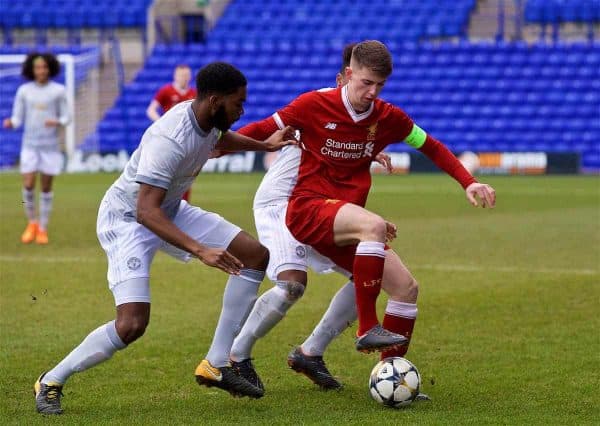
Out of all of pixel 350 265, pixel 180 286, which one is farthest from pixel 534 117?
pixel 350 265

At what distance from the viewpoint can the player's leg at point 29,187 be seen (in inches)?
585

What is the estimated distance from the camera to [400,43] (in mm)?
33906

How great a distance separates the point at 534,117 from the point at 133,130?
36.7ft

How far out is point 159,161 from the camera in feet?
19.1

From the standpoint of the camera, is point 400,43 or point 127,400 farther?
point 400,43

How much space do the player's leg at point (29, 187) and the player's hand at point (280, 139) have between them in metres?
8.47

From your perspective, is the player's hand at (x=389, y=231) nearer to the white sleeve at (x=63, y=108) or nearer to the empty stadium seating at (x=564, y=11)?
the white sleeve at (x=63, y=108)

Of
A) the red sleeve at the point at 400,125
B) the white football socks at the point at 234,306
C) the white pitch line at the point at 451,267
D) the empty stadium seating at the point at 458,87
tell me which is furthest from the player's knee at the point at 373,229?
the empty stadium seating at the point at 458,87

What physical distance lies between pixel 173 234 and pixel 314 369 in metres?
1.61

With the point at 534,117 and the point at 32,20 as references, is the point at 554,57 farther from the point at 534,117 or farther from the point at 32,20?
the point at 32,20

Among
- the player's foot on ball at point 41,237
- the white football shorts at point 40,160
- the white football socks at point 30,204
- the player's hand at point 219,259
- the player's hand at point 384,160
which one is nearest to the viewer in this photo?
the player's hand at point 219,259

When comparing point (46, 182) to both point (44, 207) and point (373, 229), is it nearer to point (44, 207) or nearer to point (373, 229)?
point (44, 207)

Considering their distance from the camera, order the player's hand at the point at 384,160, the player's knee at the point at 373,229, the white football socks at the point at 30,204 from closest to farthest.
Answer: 1. the player's knee at the point at 373,229
2. the player's hand at the point at 384,160
3. the white football socks at the point at 30,204

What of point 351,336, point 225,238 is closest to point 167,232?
Result: point 225,238
